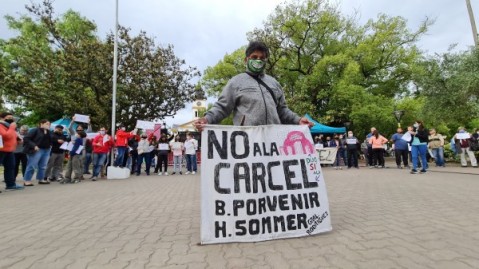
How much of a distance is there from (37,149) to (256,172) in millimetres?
8353

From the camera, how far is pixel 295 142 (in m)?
3.51

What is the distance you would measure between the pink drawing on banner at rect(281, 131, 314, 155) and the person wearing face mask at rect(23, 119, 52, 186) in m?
8.47

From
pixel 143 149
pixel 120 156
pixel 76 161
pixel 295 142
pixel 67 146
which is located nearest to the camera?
pixel 295 142

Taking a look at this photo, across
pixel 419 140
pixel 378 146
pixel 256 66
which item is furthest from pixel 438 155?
pixel 256 66

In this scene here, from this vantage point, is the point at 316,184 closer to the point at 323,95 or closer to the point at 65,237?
the point at 65,237

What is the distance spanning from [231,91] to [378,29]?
110 ft

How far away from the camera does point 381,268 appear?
2.37 metres

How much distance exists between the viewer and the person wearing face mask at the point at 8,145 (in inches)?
308

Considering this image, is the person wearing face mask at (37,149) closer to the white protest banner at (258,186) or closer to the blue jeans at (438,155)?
the white protest banner at (258,186)

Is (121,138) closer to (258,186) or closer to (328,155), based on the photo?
(328,155)

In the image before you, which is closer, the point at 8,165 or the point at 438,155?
the point at 8,165

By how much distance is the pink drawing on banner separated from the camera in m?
3.45

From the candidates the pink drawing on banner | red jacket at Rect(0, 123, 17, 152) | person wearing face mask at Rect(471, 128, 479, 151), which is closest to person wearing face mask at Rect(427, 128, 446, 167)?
person wearing face mask at Rect(471, 128, 479, 151)

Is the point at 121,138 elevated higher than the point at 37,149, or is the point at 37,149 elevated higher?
the point at 121,138
